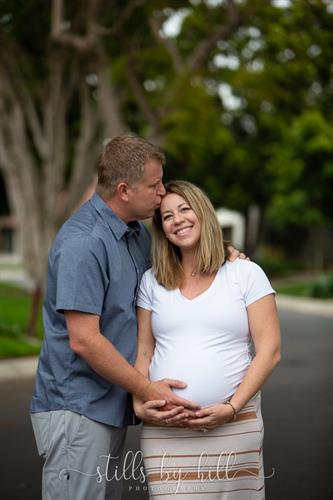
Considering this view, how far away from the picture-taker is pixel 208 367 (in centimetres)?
306

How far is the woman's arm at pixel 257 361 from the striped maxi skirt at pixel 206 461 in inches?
3.6

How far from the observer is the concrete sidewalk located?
30.5ft

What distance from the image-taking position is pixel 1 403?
25.6 feet

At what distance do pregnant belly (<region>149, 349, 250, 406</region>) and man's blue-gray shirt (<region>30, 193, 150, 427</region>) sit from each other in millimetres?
198

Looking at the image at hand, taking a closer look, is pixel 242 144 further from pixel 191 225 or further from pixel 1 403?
pixel 191 225

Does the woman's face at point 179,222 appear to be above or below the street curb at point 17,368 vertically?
above

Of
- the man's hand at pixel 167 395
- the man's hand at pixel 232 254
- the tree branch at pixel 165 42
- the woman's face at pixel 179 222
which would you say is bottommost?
the man's hand at pixel 167 395

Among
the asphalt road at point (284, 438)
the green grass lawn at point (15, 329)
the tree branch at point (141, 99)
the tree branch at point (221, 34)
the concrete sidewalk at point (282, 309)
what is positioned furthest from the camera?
the tree branch at point (141, 99)

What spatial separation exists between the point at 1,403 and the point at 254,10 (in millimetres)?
10493

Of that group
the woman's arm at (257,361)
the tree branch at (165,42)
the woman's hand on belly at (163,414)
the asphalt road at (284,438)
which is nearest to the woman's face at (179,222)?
the woman's arm at (257,361)

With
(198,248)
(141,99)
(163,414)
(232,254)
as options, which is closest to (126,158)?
(198,248)

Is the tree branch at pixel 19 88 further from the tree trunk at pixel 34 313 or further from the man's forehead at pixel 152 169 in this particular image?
the man's forehead at pixel 152 169

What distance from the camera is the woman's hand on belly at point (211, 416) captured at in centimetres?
298

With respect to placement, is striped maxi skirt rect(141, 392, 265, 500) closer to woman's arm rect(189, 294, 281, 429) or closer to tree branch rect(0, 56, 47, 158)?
woman's arm rect(189, 294, 281, 429)
